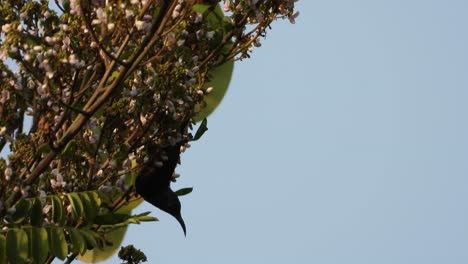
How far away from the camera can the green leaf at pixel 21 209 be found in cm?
732

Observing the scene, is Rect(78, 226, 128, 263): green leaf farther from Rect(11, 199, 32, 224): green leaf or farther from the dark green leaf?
Rect(11, 199, 32, 224): green leaf

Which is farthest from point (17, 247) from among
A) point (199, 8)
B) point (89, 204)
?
point (199, 8)

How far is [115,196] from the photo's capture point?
8.57 meters

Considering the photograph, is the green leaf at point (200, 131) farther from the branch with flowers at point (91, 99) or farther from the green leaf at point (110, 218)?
the green leaf at point (110, 218)

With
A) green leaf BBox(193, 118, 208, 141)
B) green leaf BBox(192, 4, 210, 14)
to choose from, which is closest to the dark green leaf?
green leaf BBox(193, 118, 208, 141)

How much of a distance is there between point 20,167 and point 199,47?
1816mm

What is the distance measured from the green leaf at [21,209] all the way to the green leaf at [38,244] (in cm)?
25

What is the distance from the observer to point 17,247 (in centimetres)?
702

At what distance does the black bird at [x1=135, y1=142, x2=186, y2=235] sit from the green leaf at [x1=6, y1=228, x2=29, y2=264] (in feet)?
4.84

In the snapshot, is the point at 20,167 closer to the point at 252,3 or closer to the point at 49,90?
the point at 49,90

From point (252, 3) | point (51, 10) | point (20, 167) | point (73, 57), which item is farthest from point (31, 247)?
point (252, 3)

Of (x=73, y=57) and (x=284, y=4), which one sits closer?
(x=73, y=57)

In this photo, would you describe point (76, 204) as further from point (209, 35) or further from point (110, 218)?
point (209, 35)

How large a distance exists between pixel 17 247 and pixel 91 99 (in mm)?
1396
